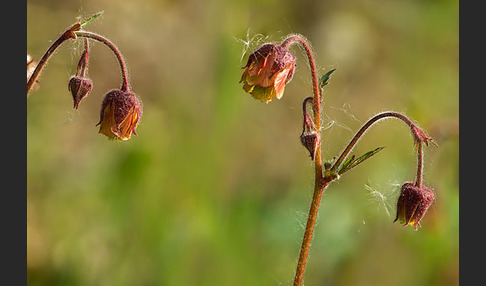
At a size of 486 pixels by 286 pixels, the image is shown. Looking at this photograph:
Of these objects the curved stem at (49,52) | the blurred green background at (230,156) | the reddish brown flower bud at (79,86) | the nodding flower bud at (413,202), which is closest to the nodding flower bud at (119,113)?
the reddish brown flower bud at (79,86)

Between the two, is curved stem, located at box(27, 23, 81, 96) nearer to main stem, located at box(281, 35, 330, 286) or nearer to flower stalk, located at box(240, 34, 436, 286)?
flower stalk, located at box(240, 34, 436, 286)

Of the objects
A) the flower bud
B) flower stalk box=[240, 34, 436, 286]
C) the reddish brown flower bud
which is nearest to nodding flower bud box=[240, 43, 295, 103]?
flower stalk box=[240, 34, 436, 286]

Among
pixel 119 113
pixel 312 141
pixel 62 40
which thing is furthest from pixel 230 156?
pixel 62 40

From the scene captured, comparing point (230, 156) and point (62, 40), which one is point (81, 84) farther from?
point (230, 156)

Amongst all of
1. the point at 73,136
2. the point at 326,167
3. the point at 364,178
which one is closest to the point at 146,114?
the point at 73,136

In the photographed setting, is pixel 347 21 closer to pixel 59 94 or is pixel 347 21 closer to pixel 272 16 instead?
pixel 272 16

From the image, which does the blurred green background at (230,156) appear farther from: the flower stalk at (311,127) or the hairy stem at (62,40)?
the hairy stem at (62,40)

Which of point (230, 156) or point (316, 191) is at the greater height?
point (230, 156)

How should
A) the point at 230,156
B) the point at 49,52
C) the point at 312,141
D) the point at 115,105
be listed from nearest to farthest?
the point at 49,52, the point at 312,141, the point at 115,105, the point at 230,156
